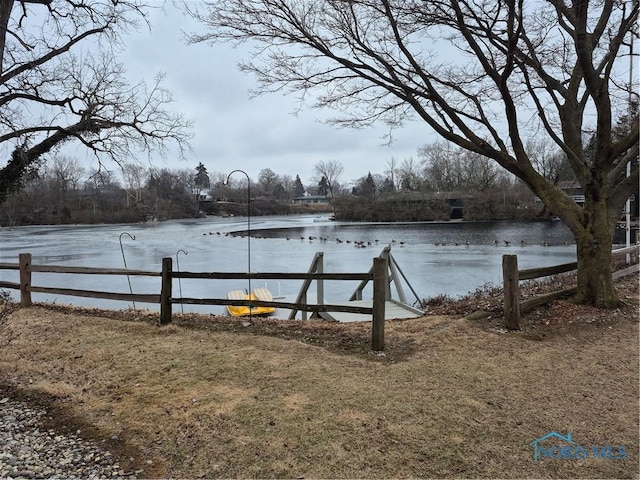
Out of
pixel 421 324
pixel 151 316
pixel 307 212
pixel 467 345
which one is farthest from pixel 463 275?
pixel 307 212

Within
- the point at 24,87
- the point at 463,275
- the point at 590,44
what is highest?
the point at 24,87

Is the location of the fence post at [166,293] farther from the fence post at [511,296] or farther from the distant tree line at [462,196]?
the distant tree line at [462,196]

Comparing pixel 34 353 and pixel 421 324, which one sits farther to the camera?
pixel 421 324

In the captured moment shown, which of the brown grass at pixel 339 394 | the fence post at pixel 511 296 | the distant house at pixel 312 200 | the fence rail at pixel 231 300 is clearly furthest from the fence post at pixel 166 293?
the distant house at pixel 312 200

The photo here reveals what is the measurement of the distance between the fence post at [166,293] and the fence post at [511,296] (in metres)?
4.81

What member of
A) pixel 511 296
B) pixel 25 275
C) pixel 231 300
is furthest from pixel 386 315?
pixel 25 275

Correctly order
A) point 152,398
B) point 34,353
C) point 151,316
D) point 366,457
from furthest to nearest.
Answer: point 151,316 → point 34,353 → point 152,398 → point 366,457

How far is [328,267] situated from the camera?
699 inches

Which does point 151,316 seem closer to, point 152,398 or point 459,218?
point 152,398

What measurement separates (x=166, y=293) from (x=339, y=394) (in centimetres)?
367

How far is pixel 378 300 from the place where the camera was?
17.0 feet

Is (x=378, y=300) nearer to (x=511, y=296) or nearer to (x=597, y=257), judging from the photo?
(x=511, y=296)

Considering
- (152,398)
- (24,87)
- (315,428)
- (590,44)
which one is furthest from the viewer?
(24,87)

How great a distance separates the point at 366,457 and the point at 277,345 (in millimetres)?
2647
